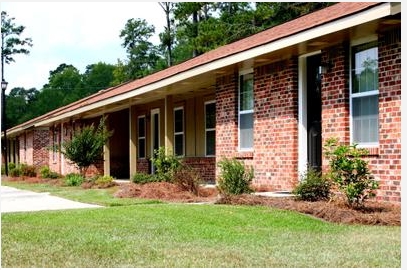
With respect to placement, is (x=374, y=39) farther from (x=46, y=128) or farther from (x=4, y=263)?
(x=46, y=128)

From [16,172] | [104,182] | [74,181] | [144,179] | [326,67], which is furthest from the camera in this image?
[16,172]

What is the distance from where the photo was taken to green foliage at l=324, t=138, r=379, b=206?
9273 millimetres

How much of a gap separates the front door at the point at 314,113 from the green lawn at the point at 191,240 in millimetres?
2899

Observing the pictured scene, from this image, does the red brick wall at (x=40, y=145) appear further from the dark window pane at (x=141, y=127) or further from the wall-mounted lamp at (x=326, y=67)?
the wall-mounted lamp at (x=326, y=67)

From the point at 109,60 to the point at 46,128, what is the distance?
1328 inches

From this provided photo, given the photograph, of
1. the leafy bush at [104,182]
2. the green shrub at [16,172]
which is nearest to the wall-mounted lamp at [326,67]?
the leafy bush at [104,182]

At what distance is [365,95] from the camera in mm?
10492

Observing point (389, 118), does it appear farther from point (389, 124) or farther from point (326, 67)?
point (326, 67)

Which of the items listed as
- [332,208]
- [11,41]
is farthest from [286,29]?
[11,41]

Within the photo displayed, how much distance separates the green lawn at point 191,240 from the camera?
5926mm

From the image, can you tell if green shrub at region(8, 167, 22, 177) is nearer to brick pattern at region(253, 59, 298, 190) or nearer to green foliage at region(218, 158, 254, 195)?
brick pattern at region(253, 59, 298, 190)

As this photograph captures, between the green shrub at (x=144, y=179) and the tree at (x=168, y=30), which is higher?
the tree at (x=168, y=30)

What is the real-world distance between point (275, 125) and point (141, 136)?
1215 centimetres

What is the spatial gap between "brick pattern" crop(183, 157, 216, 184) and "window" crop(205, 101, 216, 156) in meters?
0.23
